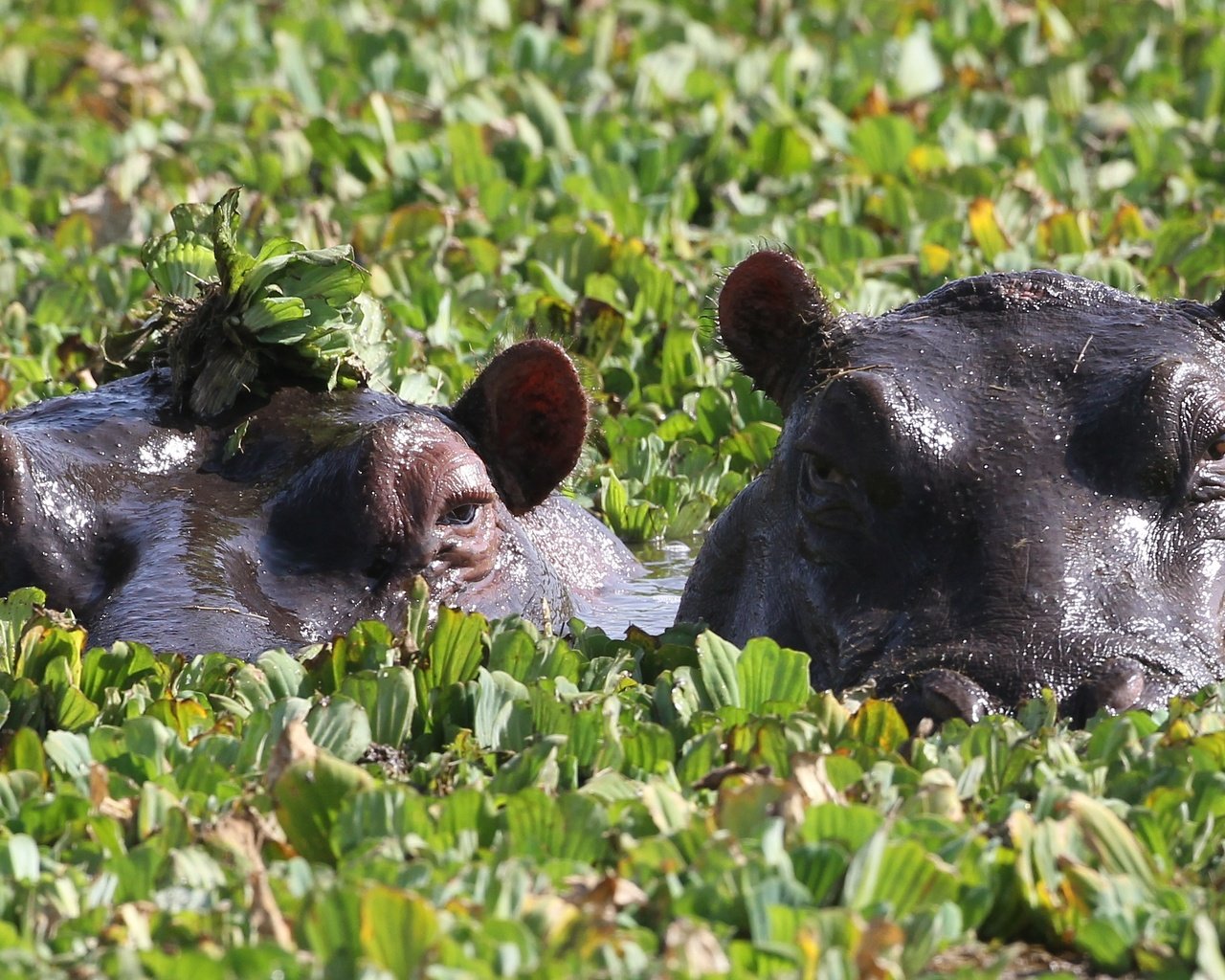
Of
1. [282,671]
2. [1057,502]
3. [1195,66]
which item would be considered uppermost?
[1195,66]

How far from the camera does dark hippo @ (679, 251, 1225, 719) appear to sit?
4680mm

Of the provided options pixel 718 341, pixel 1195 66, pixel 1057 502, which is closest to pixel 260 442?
pixel 718 341

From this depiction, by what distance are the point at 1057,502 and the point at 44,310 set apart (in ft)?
16.9

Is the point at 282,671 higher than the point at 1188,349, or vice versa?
the point at 1188,349

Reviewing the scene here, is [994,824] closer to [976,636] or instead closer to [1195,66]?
[976,636]

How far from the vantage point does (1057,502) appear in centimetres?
495

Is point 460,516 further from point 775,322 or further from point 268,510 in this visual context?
point 775,322

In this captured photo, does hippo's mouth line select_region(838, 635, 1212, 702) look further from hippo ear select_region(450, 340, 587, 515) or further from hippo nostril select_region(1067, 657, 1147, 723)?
hippo ear select_region(450, 340, 587, 515)

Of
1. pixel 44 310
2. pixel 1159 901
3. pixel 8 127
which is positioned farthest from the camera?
pixel 8 127

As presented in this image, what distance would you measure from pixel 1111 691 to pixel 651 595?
2.75 m

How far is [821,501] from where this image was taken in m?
5.30

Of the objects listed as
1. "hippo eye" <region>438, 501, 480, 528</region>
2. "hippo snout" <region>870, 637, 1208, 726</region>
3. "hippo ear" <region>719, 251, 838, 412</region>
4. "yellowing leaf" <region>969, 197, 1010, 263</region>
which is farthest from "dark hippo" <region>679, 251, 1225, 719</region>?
"yellowing leaf" <region>969, 197, 1010, 263</region>

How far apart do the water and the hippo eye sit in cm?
55

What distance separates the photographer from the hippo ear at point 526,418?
6316mm
